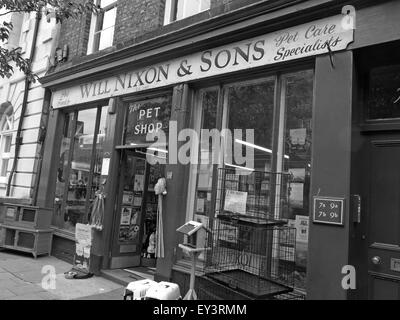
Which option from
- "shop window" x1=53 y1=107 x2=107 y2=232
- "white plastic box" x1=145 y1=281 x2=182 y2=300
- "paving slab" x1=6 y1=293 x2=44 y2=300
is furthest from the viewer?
"shop window" x1=53 y1=107 x2=107 y2=232

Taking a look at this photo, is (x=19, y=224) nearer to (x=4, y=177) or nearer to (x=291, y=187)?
(x=4, y=177)

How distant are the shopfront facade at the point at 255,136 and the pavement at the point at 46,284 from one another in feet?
2.07

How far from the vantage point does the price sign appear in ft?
14.4

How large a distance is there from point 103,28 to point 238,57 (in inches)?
186

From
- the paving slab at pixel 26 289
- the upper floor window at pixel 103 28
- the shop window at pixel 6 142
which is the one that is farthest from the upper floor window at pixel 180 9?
the shop window at pixel 6 142

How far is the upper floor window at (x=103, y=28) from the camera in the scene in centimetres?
895

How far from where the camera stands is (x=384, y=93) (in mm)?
4719

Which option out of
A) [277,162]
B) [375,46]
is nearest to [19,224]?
[277,162]

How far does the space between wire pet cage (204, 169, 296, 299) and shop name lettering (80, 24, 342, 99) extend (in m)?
1.71

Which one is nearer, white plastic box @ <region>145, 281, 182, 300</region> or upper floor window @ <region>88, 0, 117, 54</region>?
white plastic box @ <region>145, 281, 182, 300</region>

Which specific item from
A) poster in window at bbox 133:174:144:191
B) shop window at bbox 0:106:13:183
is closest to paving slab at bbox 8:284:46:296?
poster in window at bbox 133:174:144:191

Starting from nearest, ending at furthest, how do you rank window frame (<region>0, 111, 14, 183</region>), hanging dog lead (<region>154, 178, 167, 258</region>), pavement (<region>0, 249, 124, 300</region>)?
pavement (<region>0, 249, 124, 300</region>) → hanging dog lead (<region>154, 178, 167, 258</region>) → window frame (<region>0, 111, 14, 183</region>)

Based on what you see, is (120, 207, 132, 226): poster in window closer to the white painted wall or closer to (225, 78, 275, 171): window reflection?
(225, 78, 275, 171): window reflection
